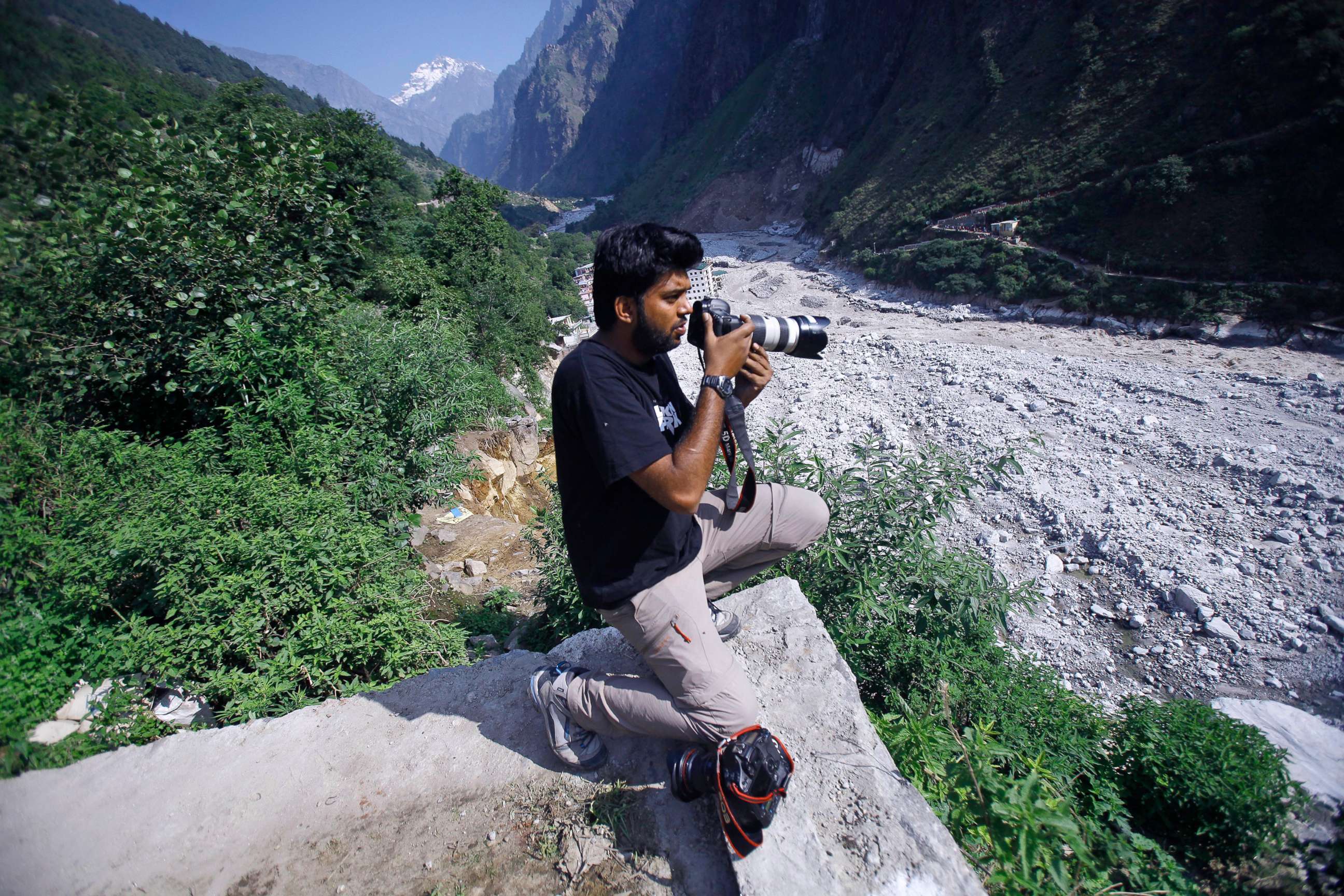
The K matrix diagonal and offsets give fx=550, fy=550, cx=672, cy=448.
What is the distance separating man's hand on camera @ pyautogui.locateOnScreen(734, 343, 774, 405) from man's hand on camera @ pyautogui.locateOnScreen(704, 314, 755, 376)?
0.13 meters

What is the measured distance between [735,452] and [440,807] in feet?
5.88

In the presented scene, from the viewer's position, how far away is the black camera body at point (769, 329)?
6.70 feet

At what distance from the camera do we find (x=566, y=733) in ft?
6.94

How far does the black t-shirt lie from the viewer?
170cm

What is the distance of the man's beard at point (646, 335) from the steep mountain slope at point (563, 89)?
160 meters

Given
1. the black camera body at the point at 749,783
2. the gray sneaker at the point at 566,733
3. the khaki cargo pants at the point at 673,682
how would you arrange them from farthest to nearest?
the gray sneaker at the point at 566,733 → the khaki cargo pants at the point at 673,682 → the black camera body at the point at 749,783

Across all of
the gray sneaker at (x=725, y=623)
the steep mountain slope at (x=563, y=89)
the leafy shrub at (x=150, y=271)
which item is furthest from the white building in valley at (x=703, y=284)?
the steep mountain slope at (x=563, y=89)

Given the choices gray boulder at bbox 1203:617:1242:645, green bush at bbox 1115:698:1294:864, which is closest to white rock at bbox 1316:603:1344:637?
gray boulder at bbox 1203:617:1242:645

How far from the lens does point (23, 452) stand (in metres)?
3.68

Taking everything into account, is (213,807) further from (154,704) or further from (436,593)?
(436,593)

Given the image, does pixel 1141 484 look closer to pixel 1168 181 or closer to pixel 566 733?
pixel 566 733

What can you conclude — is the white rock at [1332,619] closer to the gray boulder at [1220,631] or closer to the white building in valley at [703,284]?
the gray boulder at [1220,631]

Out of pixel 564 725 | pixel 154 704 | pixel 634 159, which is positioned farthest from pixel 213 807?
pixel 634 159

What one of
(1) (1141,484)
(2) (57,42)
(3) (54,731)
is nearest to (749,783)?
(3) (54,731)
